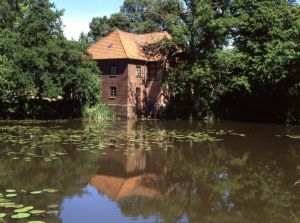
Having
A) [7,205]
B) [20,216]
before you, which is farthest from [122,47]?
[20,216]

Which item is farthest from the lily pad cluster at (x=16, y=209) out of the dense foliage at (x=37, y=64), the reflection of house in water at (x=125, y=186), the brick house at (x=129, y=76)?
the brick house at (x=129, y=76)

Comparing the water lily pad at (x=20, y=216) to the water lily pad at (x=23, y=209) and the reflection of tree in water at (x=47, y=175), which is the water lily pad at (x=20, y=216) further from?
the reflection of tree in water at (x=47, y=175)

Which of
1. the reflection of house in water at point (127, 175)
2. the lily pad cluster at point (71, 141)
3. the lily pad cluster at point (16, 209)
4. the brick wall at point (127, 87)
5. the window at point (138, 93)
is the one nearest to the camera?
the lily pad cluster at point (16, 209)

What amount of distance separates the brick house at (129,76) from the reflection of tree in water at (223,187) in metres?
23.5

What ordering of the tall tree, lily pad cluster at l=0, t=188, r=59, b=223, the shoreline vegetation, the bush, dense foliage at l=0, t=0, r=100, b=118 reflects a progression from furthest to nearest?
the tall tree
the bush
the shoreline vegetation
dense foliage at l=0, t=0, r=100, b=118
lily pad cluster at l=0, t=188, r=59, b=223

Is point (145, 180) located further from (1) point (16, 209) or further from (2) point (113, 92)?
(2) point (113, 92)

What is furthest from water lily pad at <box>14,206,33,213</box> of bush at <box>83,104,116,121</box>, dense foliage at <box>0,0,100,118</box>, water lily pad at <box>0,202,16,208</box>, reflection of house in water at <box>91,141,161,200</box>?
bush at <box>83,104,116,121</box>

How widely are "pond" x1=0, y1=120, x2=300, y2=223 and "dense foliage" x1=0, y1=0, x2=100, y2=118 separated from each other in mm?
10406

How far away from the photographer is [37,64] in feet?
100

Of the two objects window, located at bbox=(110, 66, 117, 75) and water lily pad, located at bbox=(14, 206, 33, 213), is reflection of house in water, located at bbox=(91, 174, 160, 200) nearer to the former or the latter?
water lily pad, located at bbox=(14, 206, 33, 213)

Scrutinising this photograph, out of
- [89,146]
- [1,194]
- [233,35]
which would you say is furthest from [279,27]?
[1,194]

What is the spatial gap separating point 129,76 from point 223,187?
30388 millimetres

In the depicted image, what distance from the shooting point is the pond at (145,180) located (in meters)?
8.98

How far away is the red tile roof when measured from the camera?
1633 inches
